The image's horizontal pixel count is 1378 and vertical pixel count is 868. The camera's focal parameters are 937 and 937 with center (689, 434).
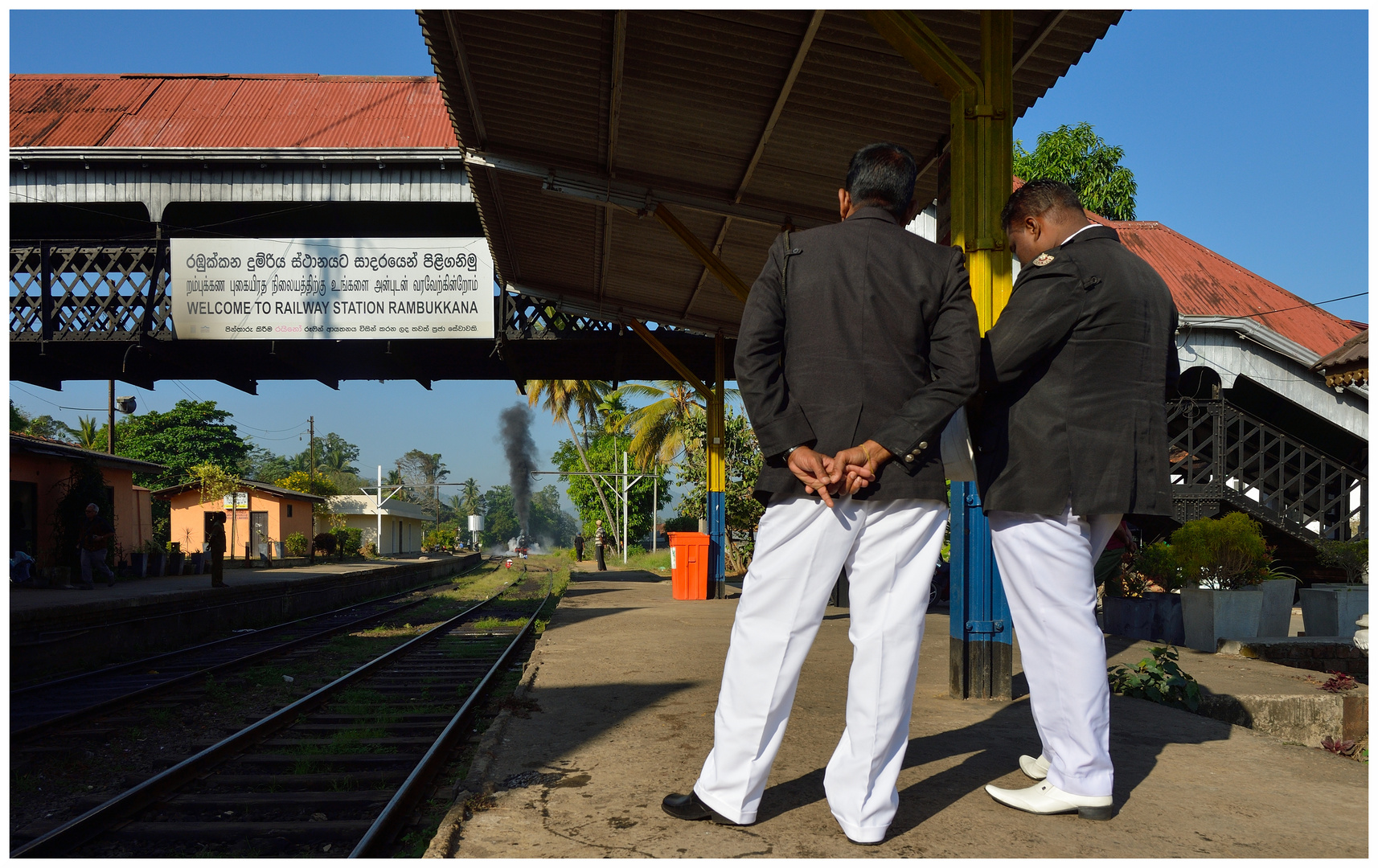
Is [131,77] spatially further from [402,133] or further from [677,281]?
[677,281]

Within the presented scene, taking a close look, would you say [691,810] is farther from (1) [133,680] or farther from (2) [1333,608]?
(1) [133,680]

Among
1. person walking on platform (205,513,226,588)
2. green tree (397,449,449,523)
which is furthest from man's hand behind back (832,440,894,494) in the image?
green tree (397,449,449,523)

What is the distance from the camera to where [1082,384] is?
283 centimetres

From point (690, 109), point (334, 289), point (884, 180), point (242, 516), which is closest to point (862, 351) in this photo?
point (884, 180)

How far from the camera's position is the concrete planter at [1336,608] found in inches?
324

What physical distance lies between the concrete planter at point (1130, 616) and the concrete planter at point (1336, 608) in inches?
51.0

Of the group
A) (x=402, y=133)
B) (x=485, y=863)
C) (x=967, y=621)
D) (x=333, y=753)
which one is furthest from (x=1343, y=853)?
(x=402, y=133)

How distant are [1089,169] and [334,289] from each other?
19363mm

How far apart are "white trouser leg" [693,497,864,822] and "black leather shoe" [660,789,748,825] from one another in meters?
0.08

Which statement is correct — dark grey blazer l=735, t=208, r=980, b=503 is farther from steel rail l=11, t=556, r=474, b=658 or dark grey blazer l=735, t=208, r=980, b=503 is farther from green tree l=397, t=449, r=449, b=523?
green tree l=397, t=449, r=449, b=523

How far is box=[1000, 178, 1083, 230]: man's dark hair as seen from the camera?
3047 mm

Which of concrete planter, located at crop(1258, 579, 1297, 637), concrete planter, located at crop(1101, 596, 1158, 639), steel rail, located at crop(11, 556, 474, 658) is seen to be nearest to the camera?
concrete planter, located at crop(1258, 579, 1297, 637)

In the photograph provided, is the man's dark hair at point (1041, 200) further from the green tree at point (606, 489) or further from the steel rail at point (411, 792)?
the green tree at point (606, 489)

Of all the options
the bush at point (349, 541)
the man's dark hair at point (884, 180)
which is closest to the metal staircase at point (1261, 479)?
the man's dark hair at point (884, 180)
